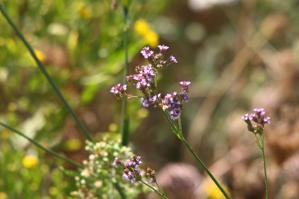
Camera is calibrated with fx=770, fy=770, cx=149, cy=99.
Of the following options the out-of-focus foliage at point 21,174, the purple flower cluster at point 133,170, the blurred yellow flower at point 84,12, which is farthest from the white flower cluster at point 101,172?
the blurred yellow flower at point 84,12

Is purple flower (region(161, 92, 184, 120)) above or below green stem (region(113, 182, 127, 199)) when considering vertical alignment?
below

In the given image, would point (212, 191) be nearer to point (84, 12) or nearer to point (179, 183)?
point (179, 183)

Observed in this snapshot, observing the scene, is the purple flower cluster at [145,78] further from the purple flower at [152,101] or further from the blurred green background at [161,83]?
the blurred green background at [161,83]

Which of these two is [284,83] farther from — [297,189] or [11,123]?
[11,123]

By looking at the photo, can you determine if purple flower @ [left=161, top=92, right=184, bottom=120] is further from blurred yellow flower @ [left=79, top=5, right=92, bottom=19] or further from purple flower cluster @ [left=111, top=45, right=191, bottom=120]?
blurred yellow flower @ [left=79, top=5, right=92, bottom=19]

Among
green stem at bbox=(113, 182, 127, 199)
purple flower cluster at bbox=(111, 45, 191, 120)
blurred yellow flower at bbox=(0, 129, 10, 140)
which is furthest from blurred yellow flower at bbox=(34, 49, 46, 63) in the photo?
purple flower cluster at bbox=(111, 45, 191, 120)

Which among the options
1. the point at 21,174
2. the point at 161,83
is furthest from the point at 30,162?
the point at 161,83

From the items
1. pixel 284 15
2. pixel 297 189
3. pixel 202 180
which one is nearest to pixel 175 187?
pixel 202 180
